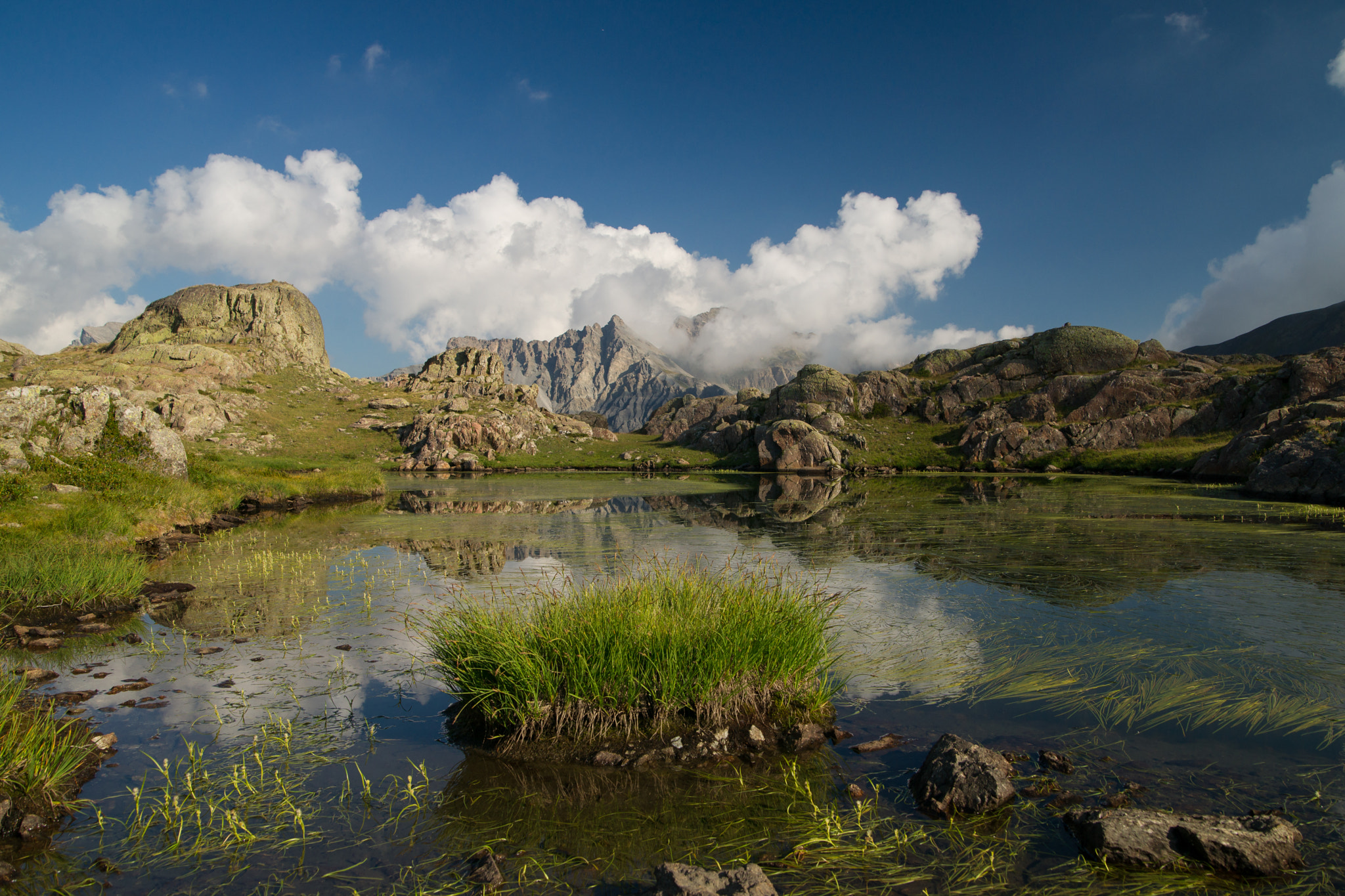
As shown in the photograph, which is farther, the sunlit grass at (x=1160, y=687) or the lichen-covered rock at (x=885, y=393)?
the lichen-covered rock at (x=885, y=393)

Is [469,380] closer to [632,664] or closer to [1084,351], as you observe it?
[1084,351]

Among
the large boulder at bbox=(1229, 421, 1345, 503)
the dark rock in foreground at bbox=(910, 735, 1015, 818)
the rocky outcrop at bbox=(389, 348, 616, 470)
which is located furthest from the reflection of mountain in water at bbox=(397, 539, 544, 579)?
the rocky outcrop at bbox=(389, 348, 616, 470)

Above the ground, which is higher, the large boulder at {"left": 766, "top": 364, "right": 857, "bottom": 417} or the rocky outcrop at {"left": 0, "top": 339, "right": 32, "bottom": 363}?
the rocky outcrop at {"left": 0, "top": 339, "right": 32, "bottom": 363}

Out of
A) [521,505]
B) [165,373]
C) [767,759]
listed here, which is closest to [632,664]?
[767,759]

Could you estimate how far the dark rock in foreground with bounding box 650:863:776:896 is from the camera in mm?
4250

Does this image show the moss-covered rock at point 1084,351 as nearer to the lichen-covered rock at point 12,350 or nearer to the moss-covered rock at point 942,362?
the moss-covered rock at point 942,362

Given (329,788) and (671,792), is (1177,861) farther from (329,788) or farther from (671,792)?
(329,788)

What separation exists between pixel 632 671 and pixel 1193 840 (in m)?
5.19

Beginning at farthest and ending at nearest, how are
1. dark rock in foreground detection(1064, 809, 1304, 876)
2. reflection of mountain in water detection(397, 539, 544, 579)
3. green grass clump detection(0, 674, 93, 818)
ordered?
reflection of mountain in water detection(397, 539, 544, 579)
green grass clump detection(0, 674, 93, 818)
dark rock in foreground detection(1064, 809, 1304, 876)

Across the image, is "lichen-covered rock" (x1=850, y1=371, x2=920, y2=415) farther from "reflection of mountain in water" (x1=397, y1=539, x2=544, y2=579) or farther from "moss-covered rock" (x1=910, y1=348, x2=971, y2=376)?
"reflection of mountain in water" (x1=397, y1=539, x2=544, y2=579)

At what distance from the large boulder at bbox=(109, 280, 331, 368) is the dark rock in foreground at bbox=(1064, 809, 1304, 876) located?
538 ft

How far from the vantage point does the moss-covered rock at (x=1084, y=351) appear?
3327 inches

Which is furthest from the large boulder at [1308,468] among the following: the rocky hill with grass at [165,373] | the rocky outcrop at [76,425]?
the rocky hill with grass at [165,373]

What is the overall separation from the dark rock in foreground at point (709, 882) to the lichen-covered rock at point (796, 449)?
73.9 metres
